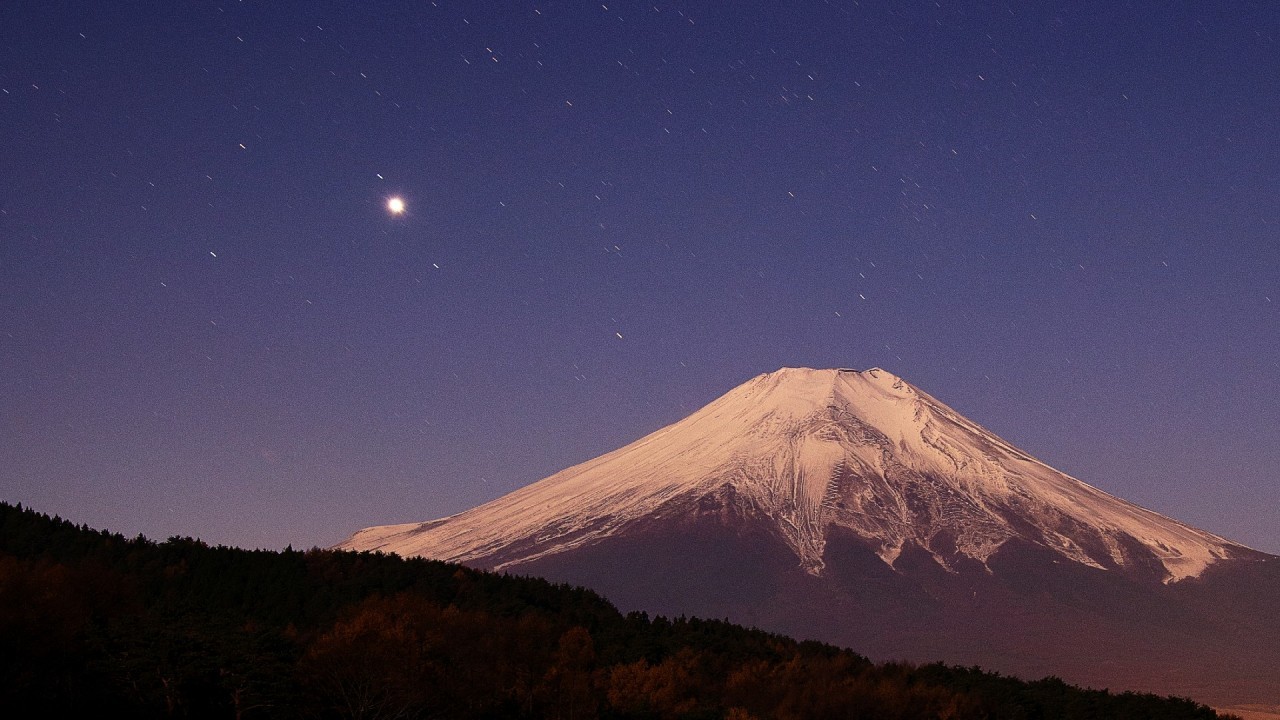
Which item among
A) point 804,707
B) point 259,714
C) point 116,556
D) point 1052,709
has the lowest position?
point 1052,709

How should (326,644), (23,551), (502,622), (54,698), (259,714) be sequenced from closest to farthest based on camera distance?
(54,698) → (259,714) → (326,644) → (502,622) → (23,551)

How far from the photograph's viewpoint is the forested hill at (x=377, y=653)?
181 feet

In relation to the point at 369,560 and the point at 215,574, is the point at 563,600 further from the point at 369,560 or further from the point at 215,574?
the point at 215,574

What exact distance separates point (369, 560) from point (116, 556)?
17910mm

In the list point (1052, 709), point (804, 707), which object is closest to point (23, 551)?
point (804, 707)

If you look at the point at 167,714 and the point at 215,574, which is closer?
the point at 167,714

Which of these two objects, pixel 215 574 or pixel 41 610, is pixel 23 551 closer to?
pixel 215 574

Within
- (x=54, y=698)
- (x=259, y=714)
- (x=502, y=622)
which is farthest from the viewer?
(x=502, y=622)

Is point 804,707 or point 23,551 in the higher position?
point 23,551

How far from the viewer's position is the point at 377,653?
59.0 meters

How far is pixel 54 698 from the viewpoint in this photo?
52.2 m

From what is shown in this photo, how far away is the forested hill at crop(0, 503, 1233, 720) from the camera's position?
181 ft

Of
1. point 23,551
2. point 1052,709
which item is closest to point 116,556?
point 23,551

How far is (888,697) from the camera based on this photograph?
68188mm
